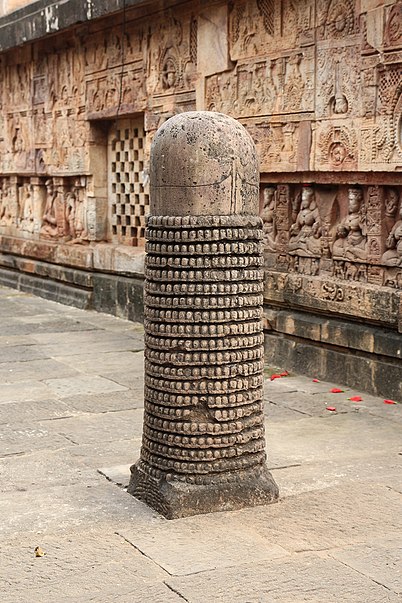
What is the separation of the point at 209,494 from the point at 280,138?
4113mm

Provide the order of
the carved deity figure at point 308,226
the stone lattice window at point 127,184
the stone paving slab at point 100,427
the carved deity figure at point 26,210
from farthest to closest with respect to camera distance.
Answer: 1. the carved deity figure at point 26,210
2. the stone lattice window at point 127,184
3. the carved deity figure at point 308,226
4. the stone paving slab at point 100,427

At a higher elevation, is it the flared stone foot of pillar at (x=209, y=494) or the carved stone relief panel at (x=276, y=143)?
the carved stone relief panel at (x=276, y=143)

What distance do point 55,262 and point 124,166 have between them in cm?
208

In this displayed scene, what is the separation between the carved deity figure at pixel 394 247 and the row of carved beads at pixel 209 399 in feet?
8.60

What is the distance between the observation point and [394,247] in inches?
271

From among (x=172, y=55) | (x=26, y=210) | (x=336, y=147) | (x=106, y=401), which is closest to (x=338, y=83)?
(x=336, y=147)

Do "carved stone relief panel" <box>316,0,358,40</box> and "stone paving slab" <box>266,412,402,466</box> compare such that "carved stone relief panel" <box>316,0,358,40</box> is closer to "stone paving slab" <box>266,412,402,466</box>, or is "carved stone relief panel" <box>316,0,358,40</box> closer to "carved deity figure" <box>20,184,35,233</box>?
"stone paving slab" <box>266,412,402,466</box>

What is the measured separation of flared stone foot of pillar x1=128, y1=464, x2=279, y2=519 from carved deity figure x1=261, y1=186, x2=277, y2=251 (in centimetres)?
381

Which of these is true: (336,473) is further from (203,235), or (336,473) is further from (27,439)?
(27,439)

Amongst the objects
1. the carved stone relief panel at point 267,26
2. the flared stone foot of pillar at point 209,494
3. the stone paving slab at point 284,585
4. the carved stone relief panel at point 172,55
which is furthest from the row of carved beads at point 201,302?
the carved stone relief panel at point 172,55

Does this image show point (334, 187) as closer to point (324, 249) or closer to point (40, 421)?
point (324, 249)

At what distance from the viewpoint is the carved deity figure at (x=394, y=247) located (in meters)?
6.79

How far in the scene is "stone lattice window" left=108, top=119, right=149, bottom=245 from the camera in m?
10.6

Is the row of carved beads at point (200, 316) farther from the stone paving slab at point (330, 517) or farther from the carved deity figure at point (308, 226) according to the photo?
the carved deity figure at point (308, 226)
